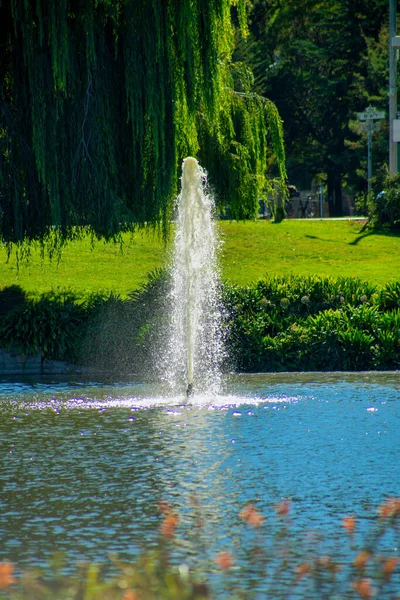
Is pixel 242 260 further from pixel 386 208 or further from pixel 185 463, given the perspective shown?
pixel 185 463

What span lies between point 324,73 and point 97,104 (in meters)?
42.4

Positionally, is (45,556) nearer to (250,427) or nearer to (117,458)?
(117,458)

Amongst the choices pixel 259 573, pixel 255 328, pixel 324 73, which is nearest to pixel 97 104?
pixel 255 328

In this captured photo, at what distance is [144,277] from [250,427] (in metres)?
11.4

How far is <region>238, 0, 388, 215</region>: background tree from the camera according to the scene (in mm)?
49875

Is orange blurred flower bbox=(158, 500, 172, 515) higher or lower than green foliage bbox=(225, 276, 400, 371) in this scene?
lower

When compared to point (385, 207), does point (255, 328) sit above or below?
below

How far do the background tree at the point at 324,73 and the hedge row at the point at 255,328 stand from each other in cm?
2936

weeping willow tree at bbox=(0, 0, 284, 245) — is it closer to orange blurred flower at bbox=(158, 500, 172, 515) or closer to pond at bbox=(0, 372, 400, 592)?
pond at bbox=(0, 372, 400, 592)

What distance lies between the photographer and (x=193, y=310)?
48.1 feet

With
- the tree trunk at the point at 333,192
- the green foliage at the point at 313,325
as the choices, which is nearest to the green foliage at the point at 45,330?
the green foliage at the point at 313,325

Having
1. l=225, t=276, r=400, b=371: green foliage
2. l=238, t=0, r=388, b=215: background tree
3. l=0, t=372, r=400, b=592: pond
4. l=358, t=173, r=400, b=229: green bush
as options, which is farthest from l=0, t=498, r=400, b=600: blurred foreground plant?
l=238, t=0, r=388, b=215: background tree

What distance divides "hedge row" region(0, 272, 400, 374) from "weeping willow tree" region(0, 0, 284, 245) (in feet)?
4.26

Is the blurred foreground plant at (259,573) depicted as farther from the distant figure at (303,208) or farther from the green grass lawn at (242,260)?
the distant figure at (303,208)
